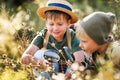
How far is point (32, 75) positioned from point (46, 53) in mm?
270

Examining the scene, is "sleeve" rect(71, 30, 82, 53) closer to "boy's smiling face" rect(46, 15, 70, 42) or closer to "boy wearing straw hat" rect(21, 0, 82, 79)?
"boy wearing straw hat" rect(21, 0, 82, 79)

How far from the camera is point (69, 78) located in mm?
3361

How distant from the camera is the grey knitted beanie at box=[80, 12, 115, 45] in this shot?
2.97m

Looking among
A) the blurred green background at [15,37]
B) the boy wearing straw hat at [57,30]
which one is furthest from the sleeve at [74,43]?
the blurred green background at [15,37]

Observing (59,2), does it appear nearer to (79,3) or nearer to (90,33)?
(90,33)

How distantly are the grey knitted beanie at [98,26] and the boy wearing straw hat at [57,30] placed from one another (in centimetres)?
52

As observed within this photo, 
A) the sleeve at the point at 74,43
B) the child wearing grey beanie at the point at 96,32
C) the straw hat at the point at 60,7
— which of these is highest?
the straw hat at the point at 60,7

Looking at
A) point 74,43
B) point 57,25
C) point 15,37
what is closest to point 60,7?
point 57,25

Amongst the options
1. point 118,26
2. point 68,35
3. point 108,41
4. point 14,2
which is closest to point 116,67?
point 108,41

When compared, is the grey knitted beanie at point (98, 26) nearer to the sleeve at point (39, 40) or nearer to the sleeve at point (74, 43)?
the sleeve at point (74, 43)

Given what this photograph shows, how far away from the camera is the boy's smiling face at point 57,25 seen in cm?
348

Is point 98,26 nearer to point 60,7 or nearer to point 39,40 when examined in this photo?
point 60,7

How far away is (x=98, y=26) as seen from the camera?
297 centimetres

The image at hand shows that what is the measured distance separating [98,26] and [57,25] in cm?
60
